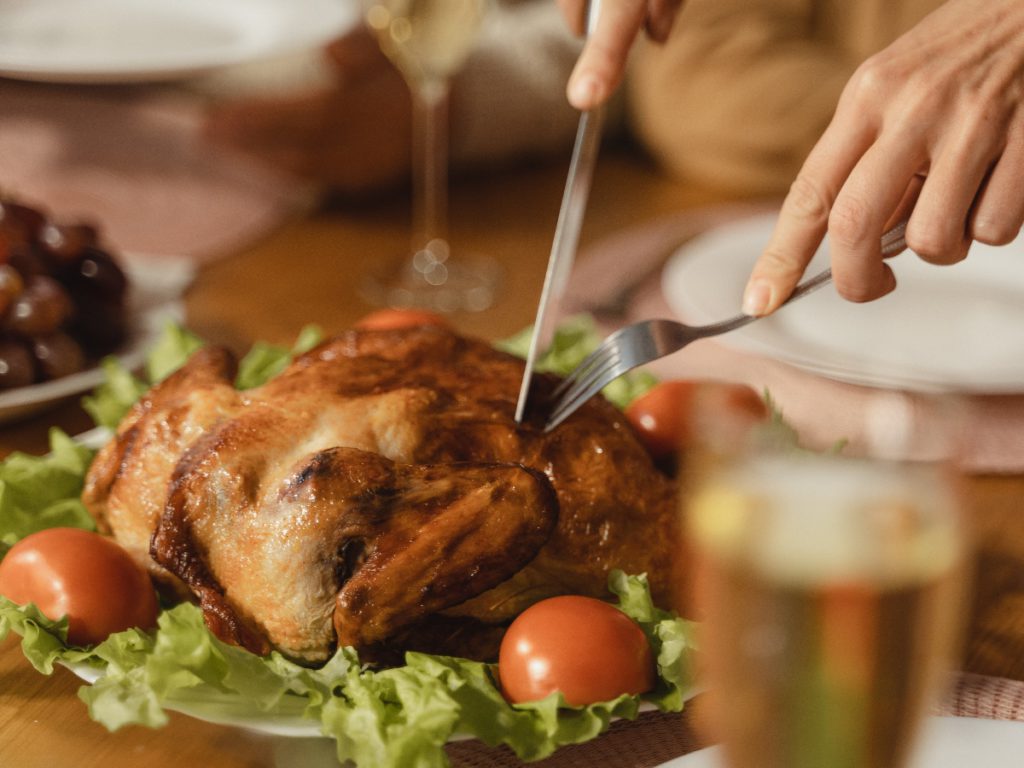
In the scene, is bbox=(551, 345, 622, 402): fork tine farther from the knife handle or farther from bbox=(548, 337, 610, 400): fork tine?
the knife handle

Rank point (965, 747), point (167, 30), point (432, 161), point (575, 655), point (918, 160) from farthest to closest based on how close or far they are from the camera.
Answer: point (167, 30) < point (432, 161) < point (918, 160) < point (575, 655) < point (965, 747)

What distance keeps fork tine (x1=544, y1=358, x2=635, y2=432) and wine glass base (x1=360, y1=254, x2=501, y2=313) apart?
30.1 inches

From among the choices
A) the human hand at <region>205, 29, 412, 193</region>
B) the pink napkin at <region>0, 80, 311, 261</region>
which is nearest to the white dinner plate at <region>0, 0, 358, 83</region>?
the human hand at <region>205, 29, 412, 193</region>

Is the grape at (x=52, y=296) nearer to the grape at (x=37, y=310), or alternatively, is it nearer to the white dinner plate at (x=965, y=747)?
the grape at (x=37, y=310)

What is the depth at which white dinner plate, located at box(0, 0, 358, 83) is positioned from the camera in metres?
1.74

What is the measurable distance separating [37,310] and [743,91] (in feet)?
4.62

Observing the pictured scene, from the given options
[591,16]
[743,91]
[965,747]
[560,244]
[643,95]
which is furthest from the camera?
[643,95]

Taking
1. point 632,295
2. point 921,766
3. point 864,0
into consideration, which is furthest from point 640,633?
point 864,0

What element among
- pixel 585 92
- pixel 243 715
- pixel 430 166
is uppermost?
pixel 585 92

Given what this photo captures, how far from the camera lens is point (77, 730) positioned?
0.95 metres

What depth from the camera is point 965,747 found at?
77 cm

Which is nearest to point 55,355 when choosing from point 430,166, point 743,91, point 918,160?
point 430,166

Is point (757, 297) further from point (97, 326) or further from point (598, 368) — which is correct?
point (97, 326)

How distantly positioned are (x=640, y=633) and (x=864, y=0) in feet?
6.02
